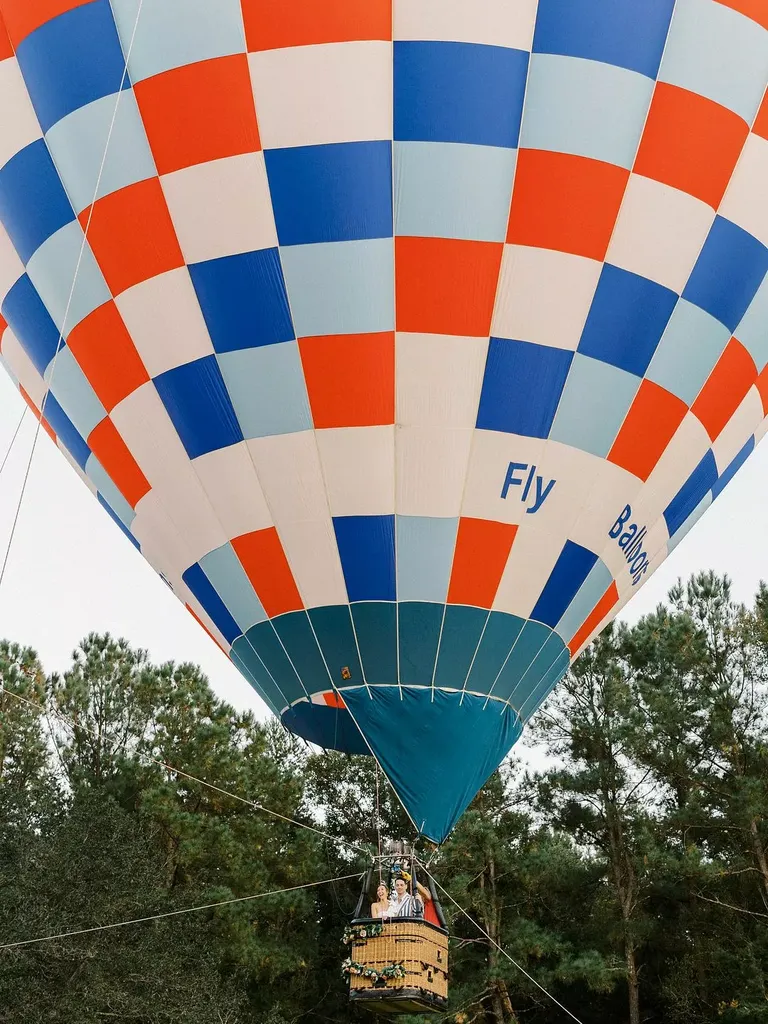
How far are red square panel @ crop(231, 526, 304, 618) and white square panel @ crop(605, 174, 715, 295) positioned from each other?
6.23 ft

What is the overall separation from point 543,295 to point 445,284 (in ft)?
1.41

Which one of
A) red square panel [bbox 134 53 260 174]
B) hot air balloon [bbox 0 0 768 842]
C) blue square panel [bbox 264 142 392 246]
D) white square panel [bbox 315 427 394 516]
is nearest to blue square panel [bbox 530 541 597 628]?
hot air balloon [bbox 0 0 768 842]

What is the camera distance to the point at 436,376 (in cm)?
443

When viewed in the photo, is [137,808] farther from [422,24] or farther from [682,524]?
[422,24]

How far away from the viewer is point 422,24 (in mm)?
4227

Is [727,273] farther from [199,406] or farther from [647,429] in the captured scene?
[199,406]

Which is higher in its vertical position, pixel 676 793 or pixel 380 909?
pixel 676 793

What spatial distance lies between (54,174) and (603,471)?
2.79 m

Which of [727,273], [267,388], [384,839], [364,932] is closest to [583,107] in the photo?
[727,273]

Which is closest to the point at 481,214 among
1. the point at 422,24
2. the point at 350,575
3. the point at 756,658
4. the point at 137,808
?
the point at 422,24

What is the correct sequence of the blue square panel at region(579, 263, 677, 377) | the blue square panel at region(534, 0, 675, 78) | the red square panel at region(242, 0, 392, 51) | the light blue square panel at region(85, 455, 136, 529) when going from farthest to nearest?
the light blue square panel at region(85, 455, 136, 529), the blue square panel at region(579, 263, 677, 377), the blue square panel at region(534, 0, 675, 78), the red square panel at region(242, 0, 392, 51)

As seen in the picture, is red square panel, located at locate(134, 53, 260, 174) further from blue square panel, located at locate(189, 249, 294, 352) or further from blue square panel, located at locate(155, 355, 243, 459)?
blue square panel, located at locate(155, 355, 243, 459)

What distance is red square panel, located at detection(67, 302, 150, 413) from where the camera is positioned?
4676 mm

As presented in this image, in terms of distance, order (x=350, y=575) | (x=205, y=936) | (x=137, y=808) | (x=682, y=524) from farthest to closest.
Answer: (x=137, y=808) < (x=205, y=936) < (x=682, y=524) < (x=350, y=575)
